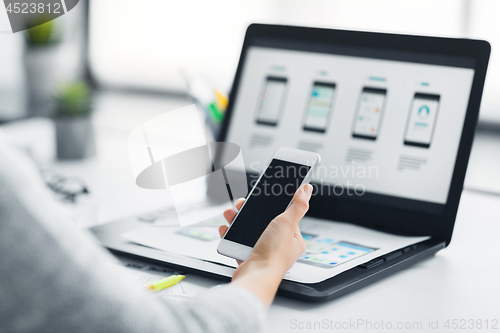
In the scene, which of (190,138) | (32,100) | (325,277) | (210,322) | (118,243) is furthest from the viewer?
(32,100)

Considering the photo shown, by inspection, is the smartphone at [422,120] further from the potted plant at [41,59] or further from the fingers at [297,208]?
the potted plant at [41,59]

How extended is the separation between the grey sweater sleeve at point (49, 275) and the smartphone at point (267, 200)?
0.79ft

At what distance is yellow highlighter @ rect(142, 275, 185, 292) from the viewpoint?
1.87 feet

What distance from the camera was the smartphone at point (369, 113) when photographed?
2.62 ft

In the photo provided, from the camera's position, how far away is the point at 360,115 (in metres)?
0.81

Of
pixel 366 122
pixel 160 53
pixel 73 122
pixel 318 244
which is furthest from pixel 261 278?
pixel 160 53

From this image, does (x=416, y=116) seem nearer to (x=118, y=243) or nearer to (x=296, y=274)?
(x=296, y=274)

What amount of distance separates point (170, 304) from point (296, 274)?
229mm

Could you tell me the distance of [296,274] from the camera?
0.58 m

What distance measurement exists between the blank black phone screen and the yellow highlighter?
8 cm

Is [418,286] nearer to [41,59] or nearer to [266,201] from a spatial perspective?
[266,201]

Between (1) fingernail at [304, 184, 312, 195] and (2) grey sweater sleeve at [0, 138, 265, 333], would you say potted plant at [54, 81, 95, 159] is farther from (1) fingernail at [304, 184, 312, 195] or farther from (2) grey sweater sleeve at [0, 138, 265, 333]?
(2) grey sweater sleeve at [0, 138, 265, 333]

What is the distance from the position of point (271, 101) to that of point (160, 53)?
1574 millimetres

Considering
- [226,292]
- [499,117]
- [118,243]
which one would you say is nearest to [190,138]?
[118,243]
